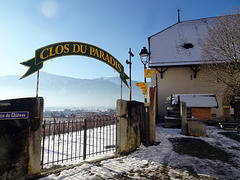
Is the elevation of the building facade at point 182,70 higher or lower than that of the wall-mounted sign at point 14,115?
higher

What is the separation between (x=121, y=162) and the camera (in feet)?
14.9

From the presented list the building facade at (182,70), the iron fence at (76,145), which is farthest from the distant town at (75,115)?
the building facade at (182,70)

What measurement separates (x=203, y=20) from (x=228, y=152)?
1896cm

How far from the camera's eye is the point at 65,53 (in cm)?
455

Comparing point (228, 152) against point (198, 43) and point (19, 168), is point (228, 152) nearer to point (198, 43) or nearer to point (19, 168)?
point (19, 168)

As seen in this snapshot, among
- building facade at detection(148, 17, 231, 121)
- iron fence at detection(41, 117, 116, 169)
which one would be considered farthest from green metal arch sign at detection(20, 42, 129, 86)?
building facade at detection(148, 17, 231, 121)

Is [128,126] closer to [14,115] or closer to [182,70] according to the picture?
[14,115]

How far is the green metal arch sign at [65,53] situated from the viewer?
3902mm

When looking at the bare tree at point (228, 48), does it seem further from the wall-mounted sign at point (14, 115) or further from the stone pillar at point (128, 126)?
the wall-mounted sign at point (14, 115)

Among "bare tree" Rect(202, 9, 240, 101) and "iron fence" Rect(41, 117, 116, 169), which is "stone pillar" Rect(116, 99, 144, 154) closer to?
"iron fence" Rect(41, 117, 116, 169)

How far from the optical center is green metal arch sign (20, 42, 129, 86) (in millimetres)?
3902

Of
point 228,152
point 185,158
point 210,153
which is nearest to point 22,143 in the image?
point 185,158

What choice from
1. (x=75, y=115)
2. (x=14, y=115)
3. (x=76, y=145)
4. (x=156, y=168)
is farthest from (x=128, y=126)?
(x=75, y=115)

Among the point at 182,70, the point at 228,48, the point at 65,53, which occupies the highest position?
the point at 228,48
